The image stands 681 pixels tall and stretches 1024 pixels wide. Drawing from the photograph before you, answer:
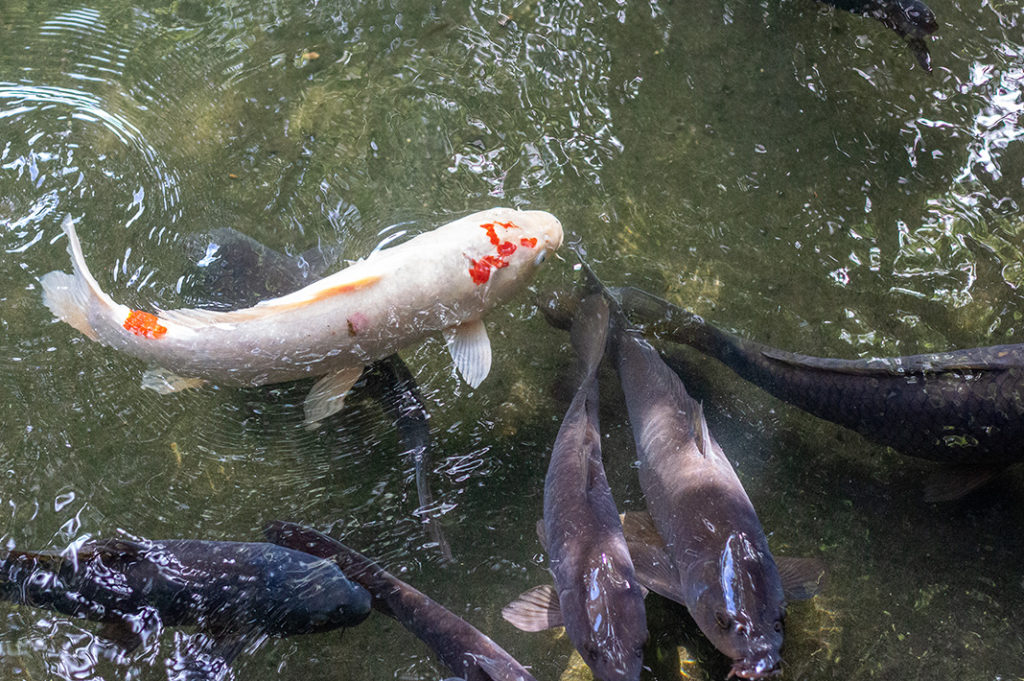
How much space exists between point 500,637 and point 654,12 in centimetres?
353

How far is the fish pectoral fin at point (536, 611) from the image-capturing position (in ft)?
10.7

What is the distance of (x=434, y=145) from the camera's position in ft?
14.3

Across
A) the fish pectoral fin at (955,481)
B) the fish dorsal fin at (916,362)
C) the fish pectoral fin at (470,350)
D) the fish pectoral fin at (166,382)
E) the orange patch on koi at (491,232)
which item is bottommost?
the fish pectoral fin at (955,481)

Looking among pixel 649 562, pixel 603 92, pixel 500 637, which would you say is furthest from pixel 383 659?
pixel 603 92

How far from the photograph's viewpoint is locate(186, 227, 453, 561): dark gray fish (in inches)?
146

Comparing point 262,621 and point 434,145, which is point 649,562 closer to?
point 262,621

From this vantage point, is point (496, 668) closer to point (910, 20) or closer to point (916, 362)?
point (916, 362)

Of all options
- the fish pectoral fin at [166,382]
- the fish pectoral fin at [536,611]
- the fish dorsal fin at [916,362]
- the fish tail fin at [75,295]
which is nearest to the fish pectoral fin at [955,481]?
the fish dorsal fin at [916,362]

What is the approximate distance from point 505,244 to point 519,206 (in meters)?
0.52

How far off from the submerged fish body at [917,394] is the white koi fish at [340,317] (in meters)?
1.12

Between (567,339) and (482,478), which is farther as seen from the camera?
(567,339)

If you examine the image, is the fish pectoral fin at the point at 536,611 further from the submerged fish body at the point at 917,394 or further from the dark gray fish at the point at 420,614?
the submerged fish body at the point at 917,394

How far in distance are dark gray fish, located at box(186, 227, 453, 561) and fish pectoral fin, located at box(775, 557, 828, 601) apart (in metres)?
1.38

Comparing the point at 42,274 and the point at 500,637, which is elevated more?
the point at 42,274
